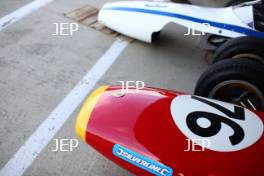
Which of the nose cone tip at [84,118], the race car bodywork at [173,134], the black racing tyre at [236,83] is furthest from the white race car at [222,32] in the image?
the nose cone tip at [84,118]

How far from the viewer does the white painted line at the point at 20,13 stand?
11.6 feet

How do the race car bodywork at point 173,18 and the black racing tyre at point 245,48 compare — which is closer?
the black racing tyre at point 245,48

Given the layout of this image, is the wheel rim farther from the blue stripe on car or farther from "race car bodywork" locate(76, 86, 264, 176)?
the blue stripe on car

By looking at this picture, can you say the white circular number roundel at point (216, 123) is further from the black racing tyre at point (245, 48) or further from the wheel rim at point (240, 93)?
the black racing tyre at point (245, 48)

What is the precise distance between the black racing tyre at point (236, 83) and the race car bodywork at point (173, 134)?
1.22 feet

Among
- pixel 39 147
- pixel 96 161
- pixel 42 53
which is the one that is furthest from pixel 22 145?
pixel 42 53

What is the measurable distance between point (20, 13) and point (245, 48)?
8.21 ft

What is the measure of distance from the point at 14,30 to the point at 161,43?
1.54 metres

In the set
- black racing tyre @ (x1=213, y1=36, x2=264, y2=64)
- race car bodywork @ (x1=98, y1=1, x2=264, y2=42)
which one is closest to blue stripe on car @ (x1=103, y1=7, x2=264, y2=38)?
race car bodywork @ (x1=98, y1=1, x2=264, y2=42)

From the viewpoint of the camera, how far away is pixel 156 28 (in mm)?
3203

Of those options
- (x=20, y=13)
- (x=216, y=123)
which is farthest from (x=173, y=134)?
(x=20, y=13)

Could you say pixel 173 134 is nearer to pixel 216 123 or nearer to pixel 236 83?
pixel 216 123

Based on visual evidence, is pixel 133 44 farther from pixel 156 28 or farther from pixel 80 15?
pixel 80 15

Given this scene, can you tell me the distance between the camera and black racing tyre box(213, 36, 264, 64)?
2.53 metres
